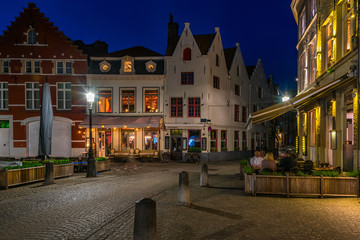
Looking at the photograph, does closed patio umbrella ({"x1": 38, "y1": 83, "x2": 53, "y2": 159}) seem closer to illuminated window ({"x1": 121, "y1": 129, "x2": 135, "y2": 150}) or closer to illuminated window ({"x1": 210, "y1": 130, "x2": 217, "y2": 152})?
illuminated window ({"x1": 121, "y1": 129, "x2": 135, "y2": 150})

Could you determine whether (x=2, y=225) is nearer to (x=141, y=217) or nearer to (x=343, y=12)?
(x=141, y=217)

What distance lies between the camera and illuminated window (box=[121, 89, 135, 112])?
94.2ft

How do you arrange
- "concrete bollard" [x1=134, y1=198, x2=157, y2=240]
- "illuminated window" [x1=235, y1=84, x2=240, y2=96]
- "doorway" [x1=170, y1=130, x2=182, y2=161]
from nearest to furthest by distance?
"concrete bollard" [x1=134, y1=198, x2=157, y2=240]
"doorway" [x1=170, y1=130, x2=182, y2=161]
"illuminated window" [x1=235, y1=84, x2=240, y2=96]

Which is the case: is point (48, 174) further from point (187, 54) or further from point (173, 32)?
point (173, 32)

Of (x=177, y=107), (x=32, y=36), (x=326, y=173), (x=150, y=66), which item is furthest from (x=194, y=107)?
(x=326, y=173)

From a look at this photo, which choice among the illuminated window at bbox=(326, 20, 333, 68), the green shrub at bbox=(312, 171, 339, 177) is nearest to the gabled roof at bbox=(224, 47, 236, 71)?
the illuminated window at bbox=(326, 20, 333, 68)

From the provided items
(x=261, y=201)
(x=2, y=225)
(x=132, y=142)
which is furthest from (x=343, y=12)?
(x=132, y=142)

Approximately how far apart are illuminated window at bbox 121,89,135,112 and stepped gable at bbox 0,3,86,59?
506 cm

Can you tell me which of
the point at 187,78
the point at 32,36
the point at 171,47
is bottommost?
the point at 187,78

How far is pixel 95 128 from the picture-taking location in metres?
28.5

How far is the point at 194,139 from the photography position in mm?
28141

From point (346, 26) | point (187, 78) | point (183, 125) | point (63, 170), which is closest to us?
point (346, 26)

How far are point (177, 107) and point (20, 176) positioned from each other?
17060 millimetres

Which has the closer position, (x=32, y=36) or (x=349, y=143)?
(x=349, y=143)
